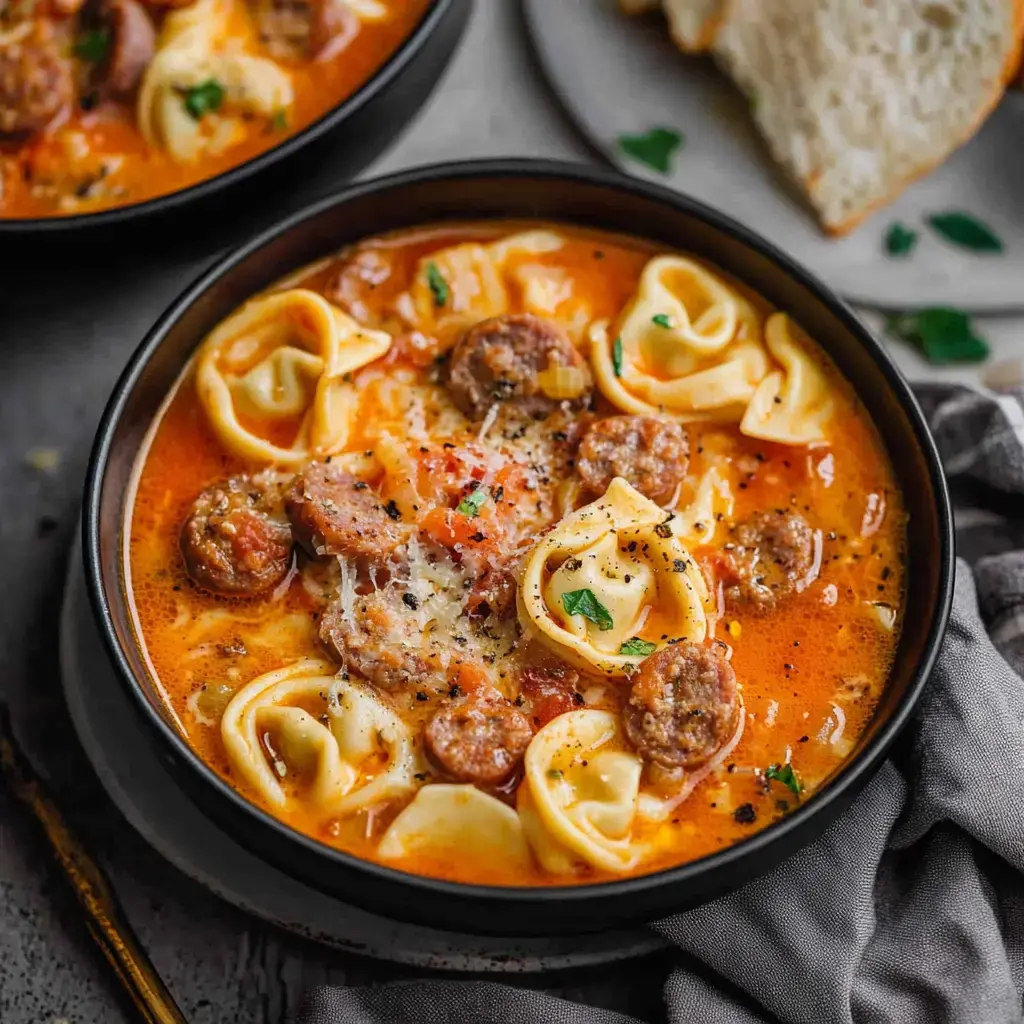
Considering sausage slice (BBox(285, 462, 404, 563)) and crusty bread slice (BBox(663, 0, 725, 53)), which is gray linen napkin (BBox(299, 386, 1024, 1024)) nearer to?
sausage slice (BBox(285, 462, 404, 563))

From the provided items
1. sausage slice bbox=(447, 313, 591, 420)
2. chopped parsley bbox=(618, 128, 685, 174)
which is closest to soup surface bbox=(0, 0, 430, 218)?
chopped parsley bbox=(618, 128, 685, 174)

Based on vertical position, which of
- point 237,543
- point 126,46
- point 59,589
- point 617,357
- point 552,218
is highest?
point 126,46

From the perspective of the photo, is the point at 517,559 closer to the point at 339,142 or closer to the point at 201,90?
the point at 339,142

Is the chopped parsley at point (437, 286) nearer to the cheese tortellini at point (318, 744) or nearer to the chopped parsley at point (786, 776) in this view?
the cheese tortellini at point (318, 744)

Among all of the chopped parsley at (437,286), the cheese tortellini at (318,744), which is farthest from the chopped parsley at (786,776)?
the chopped parsley at (437,286)

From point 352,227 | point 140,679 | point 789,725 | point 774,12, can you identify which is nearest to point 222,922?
point 140,679

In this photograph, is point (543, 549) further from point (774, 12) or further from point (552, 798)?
point (774, 12)

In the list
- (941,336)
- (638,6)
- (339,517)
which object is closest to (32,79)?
(339,517)
